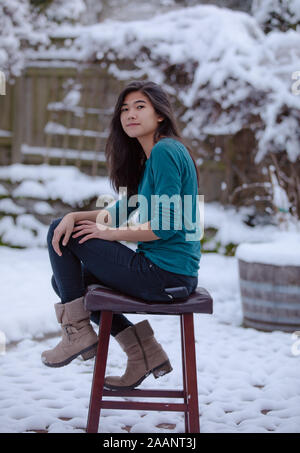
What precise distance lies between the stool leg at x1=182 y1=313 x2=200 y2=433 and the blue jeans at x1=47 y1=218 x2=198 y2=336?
4.4 inches

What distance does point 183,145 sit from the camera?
187cm

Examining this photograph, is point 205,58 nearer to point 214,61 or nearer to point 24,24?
point 214,61

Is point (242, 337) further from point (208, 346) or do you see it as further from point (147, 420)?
point (147, 420)

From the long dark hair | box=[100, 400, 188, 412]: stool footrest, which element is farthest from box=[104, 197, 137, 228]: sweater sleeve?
box=[100, 400, 188, 412]: stool footrest

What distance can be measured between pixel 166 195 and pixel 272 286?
197 centimetres

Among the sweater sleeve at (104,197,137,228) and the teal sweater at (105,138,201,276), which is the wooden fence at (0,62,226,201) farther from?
the teal sweater at (105,138,201,276)

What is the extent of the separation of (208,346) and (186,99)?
11.5 ft

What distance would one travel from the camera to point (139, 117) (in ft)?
6.30

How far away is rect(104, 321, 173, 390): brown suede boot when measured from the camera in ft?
6.09

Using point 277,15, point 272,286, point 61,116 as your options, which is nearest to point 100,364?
point 272,286

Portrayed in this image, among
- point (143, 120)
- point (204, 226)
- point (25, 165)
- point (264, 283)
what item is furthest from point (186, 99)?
point (143, 120)

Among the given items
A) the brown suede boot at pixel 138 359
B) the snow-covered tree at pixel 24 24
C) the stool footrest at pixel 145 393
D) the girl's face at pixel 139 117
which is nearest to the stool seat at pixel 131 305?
the brown suede boot at pixel 138 359

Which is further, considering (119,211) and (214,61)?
(214,61)

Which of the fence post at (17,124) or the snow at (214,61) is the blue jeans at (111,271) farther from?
the fence post at (17,124)
